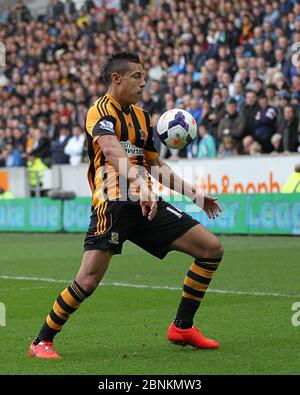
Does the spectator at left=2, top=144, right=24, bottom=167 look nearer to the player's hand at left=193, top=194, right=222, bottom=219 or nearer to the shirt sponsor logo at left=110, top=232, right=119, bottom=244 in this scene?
the player's hand at left=193, top=194, right=222, bottom=219

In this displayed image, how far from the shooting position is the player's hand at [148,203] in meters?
6.54

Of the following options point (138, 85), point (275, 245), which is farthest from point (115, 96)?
point (275, 245)

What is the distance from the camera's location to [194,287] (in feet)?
24.2

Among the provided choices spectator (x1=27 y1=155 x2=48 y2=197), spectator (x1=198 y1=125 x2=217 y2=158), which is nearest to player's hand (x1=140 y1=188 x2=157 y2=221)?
spectator (x1=198 y1=125 x2=217 y2=158)

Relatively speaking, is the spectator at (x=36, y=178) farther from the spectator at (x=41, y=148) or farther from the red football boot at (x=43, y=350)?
the red football boot at (x=43, y=350)

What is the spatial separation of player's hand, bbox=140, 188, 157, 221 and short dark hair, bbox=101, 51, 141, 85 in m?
1.07

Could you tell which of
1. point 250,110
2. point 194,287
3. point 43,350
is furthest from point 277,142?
point 43,350

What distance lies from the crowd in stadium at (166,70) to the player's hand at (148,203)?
12178 millimetres

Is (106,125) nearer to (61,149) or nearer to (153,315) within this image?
(153,315)

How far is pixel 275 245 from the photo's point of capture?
15984mm

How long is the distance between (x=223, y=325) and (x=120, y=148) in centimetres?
228

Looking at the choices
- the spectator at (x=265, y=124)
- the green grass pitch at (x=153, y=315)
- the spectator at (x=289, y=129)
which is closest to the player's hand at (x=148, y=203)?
the green grass pitch at (x=153, y=315)

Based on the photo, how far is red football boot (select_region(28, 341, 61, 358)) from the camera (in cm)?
694
